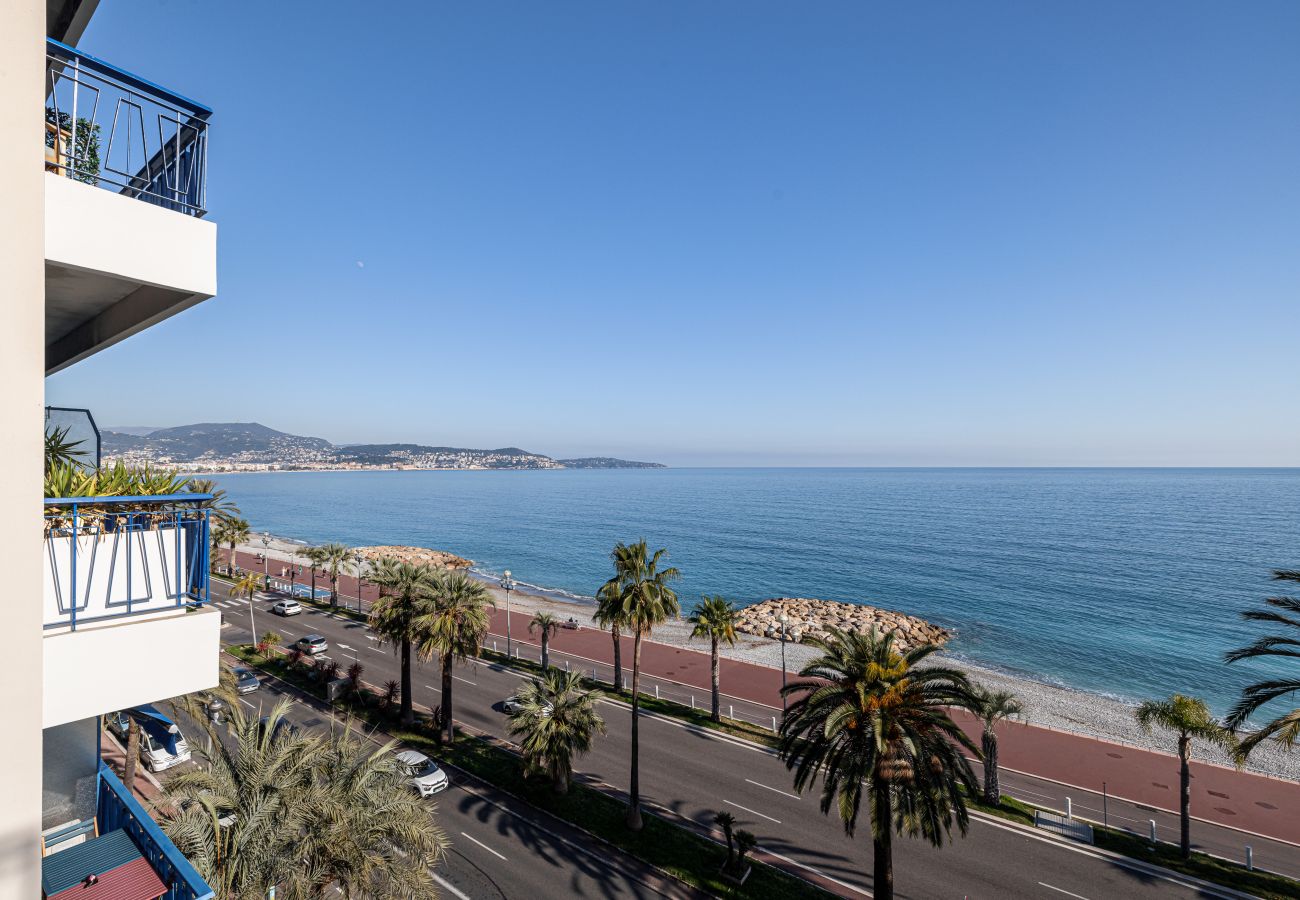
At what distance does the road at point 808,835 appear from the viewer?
19.7 m

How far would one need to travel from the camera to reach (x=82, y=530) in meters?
7.75

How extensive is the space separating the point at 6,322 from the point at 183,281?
281 centimetres

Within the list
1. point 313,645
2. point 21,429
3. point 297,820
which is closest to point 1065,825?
point 297,820

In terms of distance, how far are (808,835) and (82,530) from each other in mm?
23771

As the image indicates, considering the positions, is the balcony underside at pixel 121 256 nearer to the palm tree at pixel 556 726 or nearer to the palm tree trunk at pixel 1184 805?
the palm tree at pixel 556 726

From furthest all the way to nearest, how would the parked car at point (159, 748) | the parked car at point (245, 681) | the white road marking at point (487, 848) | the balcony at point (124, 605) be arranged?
1. the parked car at point (245, 681)
2. the parked car at point (159, 748)
3. the white road marking at point (487, 848)
4. the balcony at point (124, 605)

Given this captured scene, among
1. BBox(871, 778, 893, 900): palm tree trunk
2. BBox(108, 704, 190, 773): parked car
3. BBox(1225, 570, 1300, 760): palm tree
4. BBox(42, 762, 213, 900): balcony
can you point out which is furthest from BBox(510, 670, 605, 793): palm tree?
BBox(1225, 570, 1300, 760): palm tree

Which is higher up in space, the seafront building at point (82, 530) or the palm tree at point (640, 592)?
the seafront building at point (82, 530)

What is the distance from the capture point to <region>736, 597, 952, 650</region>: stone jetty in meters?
57.8

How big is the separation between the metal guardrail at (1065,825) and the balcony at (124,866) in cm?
2793

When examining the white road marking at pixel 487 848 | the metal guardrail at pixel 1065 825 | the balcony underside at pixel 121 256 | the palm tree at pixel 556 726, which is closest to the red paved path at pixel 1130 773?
the metal guardrail at pixel 1065 825

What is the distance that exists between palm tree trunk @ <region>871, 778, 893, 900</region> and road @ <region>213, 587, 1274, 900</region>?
2.70 m

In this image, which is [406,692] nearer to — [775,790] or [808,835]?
[775,790]

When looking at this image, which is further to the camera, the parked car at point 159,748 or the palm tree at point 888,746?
the parked car at point 159,748
